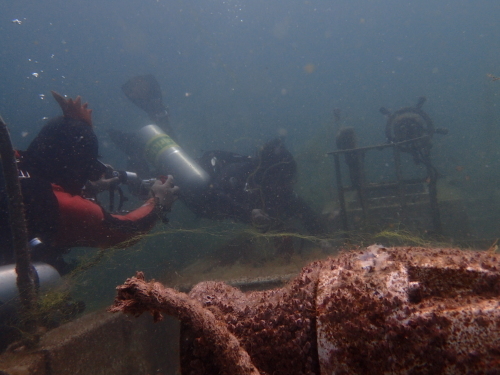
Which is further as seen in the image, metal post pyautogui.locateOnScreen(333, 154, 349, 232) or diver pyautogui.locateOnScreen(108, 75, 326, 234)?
Result: diver pyautogui.locateOnScreen(108, 75, 326, 234)

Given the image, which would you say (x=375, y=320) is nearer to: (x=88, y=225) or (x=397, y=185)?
(x=88, y=225)

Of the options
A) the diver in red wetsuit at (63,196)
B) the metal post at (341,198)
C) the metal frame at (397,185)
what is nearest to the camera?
the diver in red wetsuit at (63,196)

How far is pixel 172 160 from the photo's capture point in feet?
28.5

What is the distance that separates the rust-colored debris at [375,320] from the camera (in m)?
0.67

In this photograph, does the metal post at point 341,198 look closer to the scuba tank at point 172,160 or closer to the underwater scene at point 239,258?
the underwater scene at point 239,258

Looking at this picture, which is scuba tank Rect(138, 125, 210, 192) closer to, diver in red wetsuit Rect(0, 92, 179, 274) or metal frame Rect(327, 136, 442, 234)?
diver in red wetsuit Rect(0, 92, 179, 274)

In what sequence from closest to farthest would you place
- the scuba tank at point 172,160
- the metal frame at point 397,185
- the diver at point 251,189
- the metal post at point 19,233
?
the metal post at point 19,233
the metal frame at point 397,185
the diver at point 251,189
the scuba tank at point 172,160

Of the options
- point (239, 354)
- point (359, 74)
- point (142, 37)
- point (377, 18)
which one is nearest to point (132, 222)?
point (239, 354)

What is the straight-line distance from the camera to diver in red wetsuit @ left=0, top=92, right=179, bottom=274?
11.7 ft

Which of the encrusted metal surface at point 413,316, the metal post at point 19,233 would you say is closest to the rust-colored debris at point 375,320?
the encrusted metal surface at point 413,316

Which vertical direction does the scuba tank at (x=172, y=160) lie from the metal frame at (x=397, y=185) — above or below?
above

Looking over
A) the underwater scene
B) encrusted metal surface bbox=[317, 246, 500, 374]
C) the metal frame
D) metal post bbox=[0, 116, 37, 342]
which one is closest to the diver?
the underwater scene

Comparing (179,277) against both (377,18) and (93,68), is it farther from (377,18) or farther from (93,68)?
(377,18)

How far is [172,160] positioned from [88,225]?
4952 millimetres
